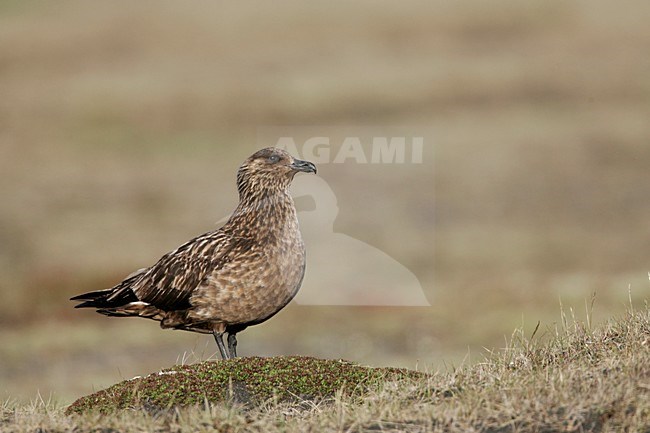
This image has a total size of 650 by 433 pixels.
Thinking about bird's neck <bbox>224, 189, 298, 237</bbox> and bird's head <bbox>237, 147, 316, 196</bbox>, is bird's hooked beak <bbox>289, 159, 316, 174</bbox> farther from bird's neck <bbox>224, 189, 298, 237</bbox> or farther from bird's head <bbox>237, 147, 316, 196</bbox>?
bird's neck <bbox>224, 189, 298, 237</bbox>

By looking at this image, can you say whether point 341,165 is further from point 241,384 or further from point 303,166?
point 241,384

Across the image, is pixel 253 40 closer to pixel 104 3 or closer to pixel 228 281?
pixel 104 3

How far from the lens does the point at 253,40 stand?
47.4m

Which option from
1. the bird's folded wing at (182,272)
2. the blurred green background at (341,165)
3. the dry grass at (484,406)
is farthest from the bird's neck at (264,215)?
the dry grass at (484,406)

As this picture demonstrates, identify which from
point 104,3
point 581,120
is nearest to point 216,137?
point 581,120

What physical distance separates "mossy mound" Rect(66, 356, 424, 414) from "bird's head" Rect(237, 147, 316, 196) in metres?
1.87

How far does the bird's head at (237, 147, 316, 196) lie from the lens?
10.2 metres

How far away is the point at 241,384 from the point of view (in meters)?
8.60

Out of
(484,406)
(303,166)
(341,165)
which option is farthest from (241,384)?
(341,165)

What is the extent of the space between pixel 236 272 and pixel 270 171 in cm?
117

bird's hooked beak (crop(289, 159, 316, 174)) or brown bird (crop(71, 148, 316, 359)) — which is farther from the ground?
bird's hooked beak (crop(289, 159, 316, 174))

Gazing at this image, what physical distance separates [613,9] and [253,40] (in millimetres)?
15084

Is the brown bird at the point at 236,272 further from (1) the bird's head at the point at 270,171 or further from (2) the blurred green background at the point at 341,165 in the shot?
(2) the blurred green background at the point at 341,165

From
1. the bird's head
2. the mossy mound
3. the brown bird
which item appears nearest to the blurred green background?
the brown bird
